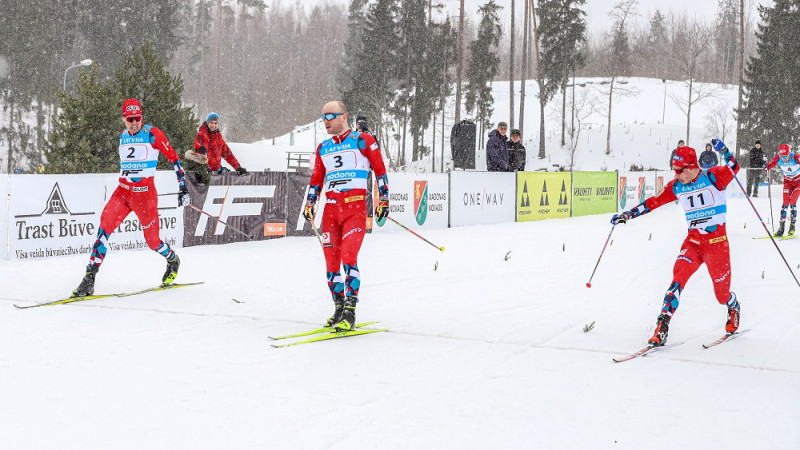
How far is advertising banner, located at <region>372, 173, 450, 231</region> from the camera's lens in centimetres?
1648

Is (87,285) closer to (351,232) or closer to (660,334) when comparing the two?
(351,232)

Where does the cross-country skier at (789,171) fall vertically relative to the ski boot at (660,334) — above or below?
above

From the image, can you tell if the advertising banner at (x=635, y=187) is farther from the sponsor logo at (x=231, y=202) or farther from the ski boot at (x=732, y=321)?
the ski boot at (x=732, y=321)

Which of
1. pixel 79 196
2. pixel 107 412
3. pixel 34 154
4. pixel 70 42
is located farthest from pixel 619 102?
pixel 107 412

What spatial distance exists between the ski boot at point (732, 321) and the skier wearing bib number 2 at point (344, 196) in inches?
124

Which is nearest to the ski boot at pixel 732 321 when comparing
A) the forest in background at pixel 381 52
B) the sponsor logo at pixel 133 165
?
the sponsor logo at pixel 133 165

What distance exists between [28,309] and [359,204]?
139 inches

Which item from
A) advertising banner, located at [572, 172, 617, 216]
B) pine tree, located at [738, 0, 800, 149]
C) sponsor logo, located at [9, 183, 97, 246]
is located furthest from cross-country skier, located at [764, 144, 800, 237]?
pine tree, located at [738, 0, 800, 149]

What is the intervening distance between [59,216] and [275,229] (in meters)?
4.14

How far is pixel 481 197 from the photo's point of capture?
62.5ft

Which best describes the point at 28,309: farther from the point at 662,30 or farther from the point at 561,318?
the point at 662,30

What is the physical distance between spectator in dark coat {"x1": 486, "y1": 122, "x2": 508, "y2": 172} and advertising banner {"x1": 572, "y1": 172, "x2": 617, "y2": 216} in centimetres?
361

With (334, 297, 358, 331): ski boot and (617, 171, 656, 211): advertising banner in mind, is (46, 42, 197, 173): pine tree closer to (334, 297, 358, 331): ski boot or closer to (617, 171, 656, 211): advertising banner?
(617, 171, 656, 211): advertising banner

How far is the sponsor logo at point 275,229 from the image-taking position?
47.1ft
